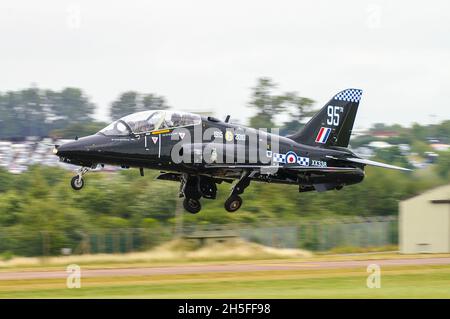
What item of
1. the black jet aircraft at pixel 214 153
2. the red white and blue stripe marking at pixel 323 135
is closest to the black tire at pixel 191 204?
the black jet aircraft at pixel 214 153

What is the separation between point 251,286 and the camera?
2730 centimetres

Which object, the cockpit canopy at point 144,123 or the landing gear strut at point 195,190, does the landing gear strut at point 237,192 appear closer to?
the landing gear strut at point 195,190

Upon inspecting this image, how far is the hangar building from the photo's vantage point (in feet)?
151

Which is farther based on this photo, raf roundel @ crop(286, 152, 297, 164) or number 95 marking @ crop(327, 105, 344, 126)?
number 95 marking @ crop(327, 105, 344, 126)

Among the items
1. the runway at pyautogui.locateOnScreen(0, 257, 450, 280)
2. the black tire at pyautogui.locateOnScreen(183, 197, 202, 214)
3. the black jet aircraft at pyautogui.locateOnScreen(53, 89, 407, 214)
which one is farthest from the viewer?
the runway at pyautogui.locateOnScreen(0, 257, 450, 280)

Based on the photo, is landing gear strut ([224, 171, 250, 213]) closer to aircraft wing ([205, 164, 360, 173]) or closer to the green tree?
aircraft wing ([205, 164, 360, 173])

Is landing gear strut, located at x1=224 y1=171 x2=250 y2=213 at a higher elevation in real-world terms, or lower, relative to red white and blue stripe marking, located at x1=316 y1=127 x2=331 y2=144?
lower

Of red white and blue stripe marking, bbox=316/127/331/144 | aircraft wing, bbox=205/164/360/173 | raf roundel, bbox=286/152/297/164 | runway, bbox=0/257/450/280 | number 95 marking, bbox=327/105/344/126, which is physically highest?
number 95 marking, bbox=327/105/344/126

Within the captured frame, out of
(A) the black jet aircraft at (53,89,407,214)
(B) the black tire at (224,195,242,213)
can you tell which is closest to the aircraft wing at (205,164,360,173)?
(A) the black jet aircraft at (53,89,407,214)

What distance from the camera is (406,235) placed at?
47.3 meters

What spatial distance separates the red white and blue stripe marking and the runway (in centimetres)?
536

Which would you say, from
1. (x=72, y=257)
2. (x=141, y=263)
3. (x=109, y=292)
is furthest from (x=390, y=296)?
(x=72, y=257)

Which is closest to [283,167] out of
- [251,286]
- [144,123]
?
[251,286]

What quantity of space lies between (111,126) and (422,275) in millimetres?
12287
